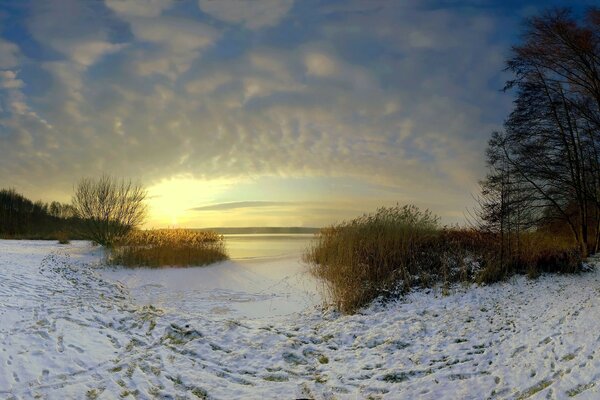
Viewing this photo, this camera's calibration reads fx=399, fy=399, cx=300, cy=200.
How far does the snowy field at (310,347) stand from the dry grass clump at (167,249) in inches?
256

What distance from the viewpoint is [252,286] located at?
13742mm

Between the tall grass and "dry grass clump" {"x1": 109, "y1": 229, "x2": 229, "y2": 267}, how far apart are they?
18.7 ft

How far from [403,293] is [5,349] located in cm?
800

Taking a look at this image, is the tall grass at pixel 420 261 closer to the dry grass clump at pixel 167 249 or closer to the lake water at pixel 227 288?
the lake water at pixel 227 288

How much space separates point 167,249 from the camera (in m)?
17.9

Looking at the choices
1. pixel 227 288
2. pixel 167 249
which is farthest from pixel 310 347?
pixel 167 249

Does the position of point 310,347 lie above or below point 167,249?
below

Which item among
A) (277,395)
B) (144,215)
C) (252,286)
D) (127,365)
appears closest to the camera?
(277,395)

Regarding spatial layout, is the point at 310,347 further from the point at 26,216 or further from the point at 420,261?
the point at 26,216

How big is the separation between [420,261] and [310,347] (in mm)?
6390

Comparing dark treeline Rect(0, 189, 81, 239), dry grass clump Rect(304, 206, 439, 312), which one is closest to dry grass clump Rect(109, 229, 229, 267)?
dry grass clump Rect(304, 206, 439, 312)

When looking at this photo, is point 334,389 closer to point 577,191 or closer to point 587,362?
point 587,362

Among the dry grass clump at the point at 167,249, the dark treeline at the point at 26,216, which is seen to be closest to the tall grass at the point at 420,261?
the dry grass clump at the point at 167,249

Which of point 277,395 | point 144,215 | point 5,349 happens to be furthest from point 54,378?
point 144,215
